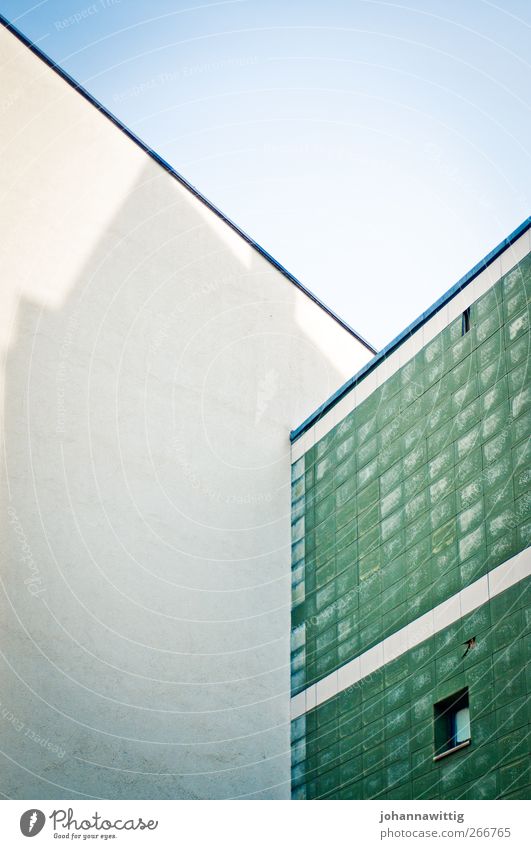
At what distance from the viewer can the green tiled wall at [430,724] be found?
39.1 ft

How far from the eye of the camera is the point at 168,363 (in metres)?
17.4

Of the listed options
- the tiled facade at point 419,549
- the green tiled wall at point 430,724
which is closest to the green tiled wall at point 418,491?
the tiled facade at point 419,549

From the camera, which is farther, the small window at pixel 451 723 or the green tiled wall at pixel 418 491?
→ the green tiled wall at pixel 418 491

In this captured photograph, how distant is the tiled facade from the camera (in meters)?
12.7

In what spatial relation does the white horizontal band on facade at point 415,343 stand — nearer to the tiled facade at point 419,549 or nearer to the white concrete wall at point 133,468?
the tiled facade at point 419,549

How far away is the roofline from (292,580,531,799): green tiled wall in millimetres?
7024

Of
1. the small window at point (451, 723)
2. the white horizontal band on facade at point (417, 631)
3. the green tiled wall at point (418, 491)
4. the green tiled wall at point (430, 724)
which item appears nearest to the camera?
the green tiled wall at point (430, 724)

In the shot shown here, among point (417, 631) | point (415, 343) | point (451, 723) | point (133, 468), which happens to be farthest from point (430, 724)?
point (133, 468)

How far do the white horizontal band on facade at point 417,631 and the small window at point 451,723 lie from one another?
0.83 m

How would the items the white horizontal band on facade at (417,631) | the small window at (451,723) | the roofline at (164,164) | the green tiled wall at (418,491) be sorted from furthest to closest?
the roofline at (164,164) < the green tiled wall at (418,491) < the small window at (451,723) < the white horizontal band on facade at (417,631)

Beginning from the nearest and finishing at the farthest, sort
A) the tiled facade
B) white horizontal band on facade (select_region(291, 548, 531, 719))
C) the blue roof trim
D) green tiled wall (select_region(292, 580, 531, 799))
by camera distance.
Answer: green tiled wall (select_region(292, 580, 531, 799))
white horizontal band on facade (select_region(291, 548, 531, 719))
the tiled facade
the blue roof trim

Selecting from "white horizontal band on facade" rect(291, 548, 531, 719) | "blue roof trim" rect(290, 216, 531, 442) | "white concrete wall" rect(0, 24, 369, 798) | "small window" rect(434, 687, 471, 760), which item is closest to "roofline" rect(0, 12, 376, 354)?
"white concrete wall" rect(0, 24, 369, 798)

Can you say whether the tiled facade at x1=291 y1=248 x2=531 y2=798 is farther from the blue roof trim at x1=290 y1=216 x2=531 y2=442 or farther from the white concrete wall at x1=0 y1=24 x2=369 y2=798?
the white concrete wall at x1=0 y1=24 x2=369 y2=798

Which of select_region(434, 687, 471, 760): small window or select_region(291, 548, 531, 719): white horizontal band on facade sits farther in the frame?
select_region(434, 687, 471, 760): small window
